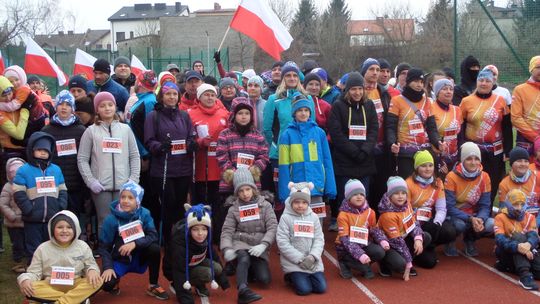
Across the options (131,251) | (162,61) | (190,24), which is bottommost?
(131,251)

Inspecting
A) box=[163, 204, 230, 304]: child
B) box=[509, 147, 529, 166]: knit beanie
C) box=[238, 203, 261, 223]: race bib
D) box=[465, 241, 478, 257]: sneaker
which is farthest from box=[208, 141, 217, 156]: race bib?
box=[509, 147, 529, 166]: knit beanie

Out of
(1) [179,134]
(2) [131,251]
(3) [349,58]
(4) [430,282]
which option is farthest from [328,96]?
(3) [349,58]

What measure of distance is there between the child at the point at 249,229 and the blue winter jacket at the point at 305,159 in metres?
0.58

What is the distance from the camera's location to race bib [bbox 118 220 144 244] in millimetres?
5973

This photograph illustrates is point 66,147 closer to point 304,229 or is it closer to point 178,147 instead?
point 178,147

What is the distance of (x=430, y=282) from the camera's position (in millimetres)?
6453

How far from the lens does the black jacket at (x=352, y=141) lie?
23.9 feet

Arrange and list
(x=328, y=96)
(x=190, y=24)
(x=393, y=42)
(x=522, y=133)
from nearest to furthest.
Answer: (x=522, y=133), (x=328, y=96), (x=393, y=42), (x=190, y=24)

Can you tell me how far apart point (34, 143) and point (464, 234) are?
4.88 meters

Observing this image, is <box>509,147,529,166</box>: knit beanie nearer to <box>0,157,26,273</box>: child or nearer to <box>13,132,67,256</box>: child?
<box>13,132,67,256</box>: child

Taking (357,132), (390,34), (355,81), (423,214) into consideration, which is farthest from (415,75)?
(390,34)

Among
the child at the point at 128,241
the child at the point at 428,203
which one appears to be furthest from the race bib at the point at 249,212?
the child at the point at 428,203

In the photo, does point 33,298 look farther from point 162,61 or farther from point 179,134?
point 162,61

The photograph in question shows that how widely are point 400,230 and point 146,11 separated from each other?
9644 centimetres
